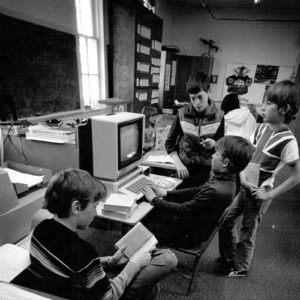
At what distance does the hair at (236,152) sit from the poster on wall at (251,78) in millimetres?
5217

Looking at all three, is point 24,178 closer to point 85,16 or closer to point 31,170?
point 31,170

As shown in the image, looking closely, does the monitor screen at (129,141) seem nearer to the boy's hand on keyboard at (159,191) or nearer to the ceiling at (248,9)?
the boy's hand on keyboard at (159,191)

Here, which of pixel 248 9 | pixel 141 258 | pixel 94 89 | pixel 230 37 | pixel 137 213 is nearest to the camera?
pixel 141 258

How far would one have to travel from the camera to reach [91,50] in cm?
375

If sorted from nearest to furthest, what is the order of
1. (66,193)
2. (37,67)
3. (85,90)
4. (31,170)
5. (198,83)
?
(66,193), (31,170), (198,83), (37,67), (85,90)

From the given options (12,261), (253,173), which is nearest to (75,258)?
(12,261)

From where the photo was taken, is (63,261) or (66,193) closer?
(63,261)

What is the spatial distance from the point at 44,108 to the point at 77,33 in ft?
3.81

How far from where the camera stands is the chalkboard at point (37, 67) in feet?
7.73

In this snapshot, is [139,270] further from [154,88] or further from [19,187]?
[154,88]

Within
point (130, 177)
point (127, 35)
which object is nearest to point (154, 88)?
point (127, 35)

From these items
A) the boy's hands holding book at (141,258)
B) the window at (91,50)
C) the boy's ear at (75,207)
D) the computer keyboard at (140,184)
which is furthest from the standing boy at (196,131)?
the window at (91,50)

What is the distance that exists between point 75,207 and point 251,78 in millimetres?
6397

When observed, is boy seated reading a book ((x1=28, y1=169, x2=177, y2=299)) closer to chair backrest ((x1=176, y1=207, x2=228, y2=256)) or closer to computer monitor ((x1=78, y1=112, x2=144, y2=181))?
chair backrest ((x1=176, y1=207, x2=228, y2=256))
